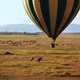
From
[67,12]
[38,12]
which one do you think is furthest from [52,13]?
[67,12]

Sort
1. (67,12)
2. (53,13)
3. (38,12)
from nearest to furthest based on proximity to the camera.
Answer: (53,13), (38,12), (67,12)

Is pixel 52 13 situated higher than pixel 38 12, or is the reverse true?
pixel 38 12

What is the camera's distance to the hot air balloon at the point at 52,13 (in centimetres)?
2558

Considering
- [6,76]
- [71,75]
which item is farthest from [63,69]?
[6,76]

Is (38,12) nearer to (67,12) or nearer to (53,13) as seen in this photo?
(53,13)

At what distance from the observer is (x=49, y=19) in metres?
25.9

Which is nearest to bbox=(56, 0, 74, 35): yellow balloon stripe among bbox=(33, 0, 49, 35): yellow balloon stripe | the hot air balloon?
the hot air balloon

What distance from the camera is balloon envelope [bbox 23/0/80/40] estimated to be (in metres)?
25.6

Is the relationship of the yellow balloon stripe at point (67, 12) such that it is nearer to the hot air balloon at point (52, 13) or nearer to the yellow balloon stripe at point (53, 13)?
the hot air balloon at point (52, 13)

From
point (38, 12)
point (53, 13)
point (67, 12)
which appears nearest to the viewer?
point (53, 13)

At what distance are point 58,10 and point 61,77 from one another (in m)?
7.00

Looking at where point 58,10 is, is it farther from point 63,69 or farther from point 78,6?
point 63,69

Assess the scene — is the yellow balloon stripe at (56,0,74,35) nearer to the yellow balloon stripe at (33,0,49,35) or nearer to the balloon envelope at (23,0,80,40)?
the balloon envelope at (23,0,80,40)

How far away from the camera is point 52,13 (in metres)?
25.7
